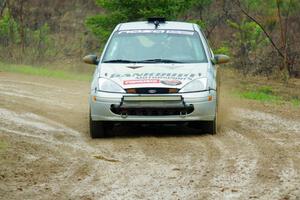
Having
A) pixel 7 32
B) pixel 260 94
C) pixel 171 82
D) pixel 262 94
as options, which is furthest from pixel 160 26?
pixel 7 32

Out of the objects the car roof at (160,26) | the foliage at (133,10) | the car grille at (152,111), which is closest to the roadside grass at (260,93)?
the foliage at (133,10)

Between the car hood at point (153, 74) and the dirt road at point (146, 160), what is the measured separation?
750 mm

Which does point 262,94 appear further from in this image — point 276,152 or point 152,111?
point 276,152

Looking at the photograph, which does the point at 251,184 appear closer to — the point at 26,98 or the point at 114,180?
the point at 114,180

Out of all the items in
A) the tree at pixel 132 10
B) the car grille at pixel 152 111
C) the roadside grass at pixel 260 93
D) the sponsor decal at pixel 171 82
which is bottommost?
the roadside grass at pixel 260 93

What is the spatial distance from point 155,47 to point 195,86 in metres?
1.43

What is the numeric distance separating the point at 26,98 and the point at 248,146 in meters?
6.40

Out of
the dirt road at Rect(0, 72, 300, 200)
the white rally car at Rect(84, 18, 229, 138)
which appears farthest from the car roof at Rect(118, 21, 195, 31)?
the dirt road at Rect(0, 72, 300, 200)

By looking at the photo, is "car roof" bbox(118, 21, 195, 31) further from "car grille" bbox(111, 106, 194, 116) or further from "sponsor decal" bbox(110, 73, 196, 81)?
"car grille" bbox(111, 106, 194, 116)

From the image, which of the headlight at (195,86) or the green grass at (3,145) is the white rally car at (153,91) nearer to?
the headlight at (195,86)

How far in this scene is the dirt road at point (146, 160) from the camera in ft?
24.1

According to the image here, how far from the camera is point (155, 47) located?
11.7 m

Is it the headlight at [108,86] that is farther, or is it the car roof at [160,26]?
the car roof at [160,26]

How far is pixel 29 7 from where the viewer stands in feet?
125
